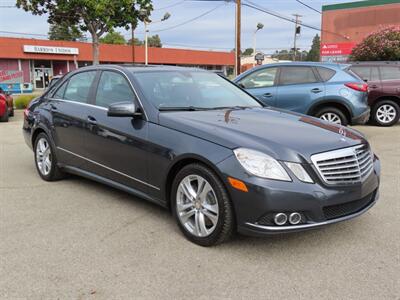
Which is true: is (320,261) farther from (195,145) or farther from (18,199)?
(18,199)

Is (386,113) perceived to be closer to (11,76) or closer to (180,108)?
(180,108)

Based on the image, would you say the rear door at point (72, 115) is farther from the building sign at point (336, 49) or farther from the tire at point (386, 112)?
the building sign at point (336, 49)

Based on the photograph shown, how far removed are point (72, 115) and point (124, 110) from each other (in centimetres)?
134

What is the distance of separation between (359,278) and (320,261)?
354 millimetres

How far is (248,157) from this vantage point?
342 centimetres

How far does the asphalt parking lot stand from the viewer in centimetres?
304

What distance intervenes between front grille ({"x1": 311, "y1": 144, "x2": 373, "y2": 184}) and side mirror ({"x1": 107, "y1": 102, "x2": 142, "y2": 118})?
179 centimetres

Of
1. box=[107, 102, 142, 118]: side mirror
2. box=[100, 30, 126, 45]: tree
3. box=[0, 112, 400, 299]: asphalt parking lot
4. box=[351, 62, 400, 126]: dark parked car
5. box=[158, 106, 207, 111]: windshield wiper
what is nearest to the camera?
box=[0, 112, 400, 299]: asphalt parking lot

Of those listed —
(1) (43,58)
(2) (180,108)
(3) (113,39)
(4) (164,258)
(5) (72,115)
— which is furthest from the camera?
(3) (113,39)

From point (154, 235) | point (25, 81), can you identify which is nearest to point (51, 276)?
point (154, 235)

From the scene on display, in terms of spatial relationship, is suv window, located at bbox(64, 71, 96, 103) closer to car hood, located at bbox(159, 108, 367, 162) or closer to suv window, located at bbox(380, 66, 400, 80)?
car hood, located at bbox(159, 108, 367, 162)

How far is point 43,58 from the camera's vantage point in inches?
1638

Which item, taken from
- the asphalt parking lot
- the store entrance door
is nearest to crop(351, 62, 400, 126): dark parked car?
the asphalt parking lot

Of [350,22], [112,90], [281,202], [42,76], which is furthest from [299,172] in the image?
[350,22]
